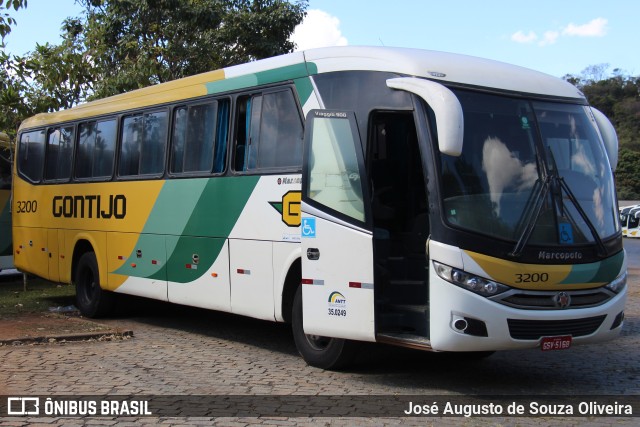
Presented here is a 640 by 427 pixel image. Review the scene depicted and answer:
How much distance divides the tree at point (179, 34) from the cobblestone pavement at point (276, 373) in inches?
439

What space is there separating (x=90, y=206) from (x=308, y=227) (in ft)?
19.2

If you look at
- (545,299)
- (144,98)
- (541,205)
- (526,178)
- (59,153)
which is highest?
(144,98)

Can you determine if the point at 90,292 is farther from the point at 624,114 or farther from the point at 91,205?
the point at 624,114

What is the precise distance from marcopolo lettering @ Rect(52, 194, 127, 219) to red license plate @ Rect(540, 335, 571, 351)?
6.89m

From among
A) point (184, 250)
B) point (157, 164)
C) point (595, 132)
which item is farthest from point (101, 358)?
point (595, 132)

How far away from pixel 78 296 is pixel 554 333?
867 centimetres

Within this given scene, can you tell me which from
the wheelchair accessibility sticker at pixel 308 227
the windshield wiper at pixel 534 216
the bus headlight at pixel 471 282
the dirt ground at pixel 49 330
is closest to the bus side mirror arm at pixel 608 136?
the windshield wiper at pixel 534 216

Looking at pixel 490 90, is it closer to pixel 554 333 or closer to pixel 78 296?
pixel 554 333

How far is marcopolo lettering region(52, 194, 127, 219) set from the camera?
11945 mm

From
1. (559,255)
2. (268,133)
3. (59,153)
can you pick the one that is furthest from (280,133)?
(59,153)

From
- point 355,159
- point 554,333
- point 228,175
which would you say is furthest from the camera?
point 228,175

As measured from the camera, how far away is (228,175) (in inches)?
378

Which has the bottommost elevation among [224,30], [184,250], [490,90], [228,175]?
[184,250]

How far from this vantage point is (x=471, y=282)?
22.7 ft
